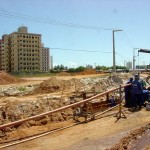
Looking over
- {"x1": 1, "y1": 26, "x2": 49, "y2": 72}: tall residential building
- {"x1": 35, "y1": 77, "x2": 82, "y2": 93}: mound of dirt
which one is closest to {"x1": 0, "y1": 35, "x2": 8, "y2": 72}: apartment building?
{"x1": 1, "y1": 26, "x2": 49, "y2": 72}: tall residential building

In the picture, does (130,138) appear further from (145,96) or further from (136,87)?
(145,96)

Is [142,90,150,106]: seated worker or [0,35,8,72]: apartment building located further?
[0,35,8,72]: apartment building

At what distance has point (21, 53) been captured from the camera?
11244cm

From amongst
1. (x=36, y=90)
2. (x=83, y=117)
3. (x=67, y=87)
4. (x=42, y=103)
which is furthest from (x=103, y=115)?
(x=67, y=87)

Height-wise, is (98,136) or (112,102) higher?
(112,102)

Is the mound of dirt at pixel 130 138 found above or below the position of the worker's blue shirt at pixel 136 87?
below

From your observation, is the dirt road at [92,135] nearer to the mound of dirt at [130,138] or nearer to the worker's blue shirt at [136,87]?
the mound of dirt at [130,138]

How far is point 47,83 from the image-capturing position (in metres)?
30.0

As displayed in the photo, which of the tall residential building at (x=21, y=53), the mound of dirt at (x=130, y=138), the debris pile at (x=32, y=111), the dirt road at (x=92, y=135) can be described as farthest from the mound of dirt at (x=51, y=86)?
the tall residential building at (x=21, y=53)

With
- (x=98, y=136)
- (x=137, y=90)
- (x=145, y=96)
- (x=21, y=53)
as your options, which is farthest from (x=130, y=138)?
(x=21, y=53)

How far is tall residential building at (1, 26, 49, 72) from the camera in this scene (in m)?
112

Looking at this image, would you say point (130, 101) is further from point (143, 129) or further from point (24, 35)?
point (24, 35)

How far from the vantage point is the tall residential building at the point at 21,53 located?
11219cm

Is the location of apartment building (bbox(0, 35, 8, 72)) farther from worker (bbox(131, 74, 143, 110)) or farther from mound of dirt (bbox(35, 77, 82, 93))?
worker (bbox(131, 74, 143, 110))
